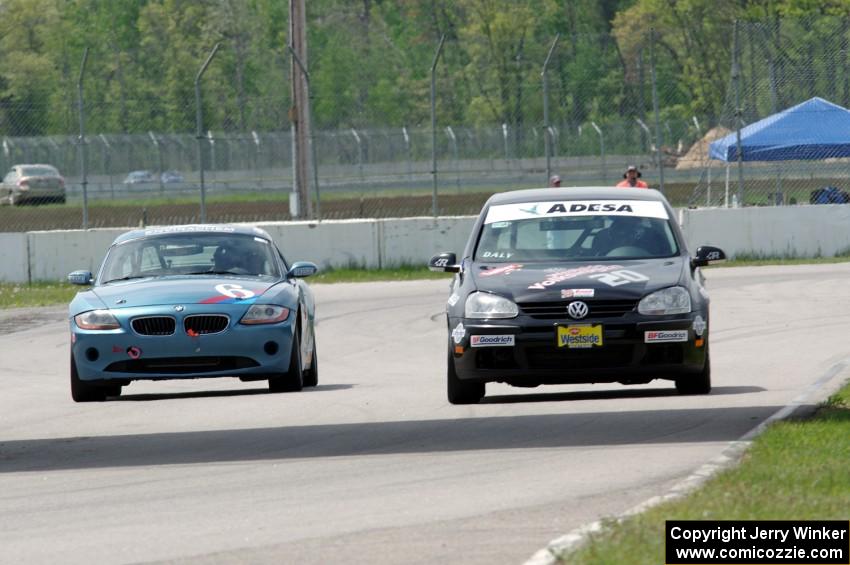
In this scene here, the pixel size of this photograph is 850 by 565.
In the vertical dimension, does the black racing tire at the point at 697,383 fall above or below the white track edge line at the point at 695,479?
below

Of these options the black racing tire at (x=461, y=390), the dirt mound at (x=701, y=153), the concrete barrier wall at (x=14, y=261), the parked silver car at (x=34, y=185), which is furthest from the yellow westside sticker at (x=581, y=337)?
the parked silver car at (x=34, y=185)

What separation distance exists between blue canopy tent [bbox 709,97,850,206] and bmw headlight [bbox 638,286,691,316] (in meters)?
19.0

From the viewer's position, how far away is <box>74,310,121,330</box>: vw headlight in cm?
1291

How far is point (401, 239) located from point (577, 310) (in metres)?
17.5

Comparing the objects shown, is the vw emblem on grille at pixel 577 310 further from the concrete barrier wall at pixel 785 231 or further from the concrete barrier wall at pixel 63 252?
the concrete barrier wall at pixel 63 252

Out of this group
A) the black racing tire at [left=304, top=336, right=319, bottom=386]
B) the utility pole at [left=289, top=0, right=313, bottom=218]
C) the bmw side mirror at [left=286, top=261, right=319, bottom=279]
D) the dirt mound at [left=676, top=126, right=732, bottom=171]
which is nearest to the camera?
the bmw side mirror at [left=286, top=261, right=319, bottom=279]

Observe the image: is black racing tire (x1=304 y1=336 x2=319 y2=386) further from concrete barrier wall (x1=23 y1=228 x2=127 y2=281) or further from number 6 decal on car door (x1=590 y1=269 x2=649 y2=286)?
concrete barrier wall (x1=23 y1=228 x2=127 y2=281)

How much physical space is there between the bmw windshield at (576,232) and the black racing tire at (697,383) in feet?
3.09

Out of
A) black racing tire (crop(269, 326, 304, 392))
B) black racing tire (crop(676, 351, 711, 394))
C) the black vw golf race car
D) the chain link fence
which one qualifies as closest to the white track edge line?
black racing tire (crop(676, 351, 711, 394))

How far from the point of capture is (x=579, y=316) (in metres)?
11.6

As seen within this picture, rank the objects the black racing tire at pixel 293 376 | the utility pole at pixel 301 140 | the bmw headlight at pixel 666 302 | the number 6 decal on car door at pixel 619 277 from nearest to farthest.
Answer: the bmw headlight at pixel 666 302
the number 6 decal on car door at pixel 619 277
the black racing tire at pixel 293 376
the utility pole at pixel 301 140

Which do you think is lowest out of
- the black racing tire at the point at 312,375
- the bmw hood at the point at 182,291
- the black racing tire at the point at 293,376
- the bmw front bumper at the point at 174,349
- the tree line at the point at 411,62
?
the black racing tire at the point at 312,375

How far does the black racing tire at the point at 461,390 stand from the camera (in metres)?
12.1

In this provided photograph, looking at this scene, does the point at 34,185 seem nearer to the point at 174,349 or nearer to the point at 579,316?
the point at 174,349
